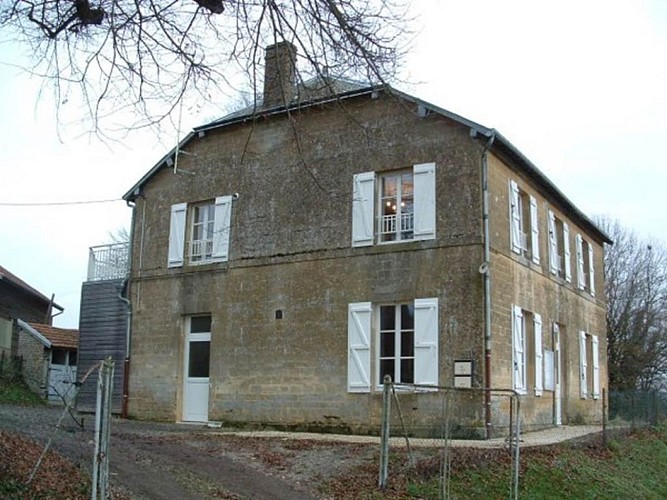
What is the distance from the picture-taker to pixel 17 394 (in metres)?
23.3

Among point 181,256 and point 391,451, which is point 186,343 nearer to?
point 181,256

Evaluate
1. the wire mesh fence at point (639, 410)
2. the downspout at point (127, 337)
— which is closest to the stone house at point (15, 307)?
the downspout at point (127, 337)

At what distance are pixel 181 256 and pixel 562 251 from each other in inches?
381

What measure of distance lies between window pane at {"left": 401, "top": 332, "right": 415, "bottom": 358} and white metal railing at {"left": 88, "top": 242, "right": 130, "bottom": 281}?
8.44m

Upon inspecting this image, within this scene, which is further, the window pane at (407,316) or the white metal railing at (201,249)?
the white metal railing at (201,249)

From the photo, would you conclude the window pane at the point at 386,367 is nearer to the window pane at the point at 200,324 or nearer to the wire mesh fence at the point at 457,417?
the wire mesh fence at the point at 457,417

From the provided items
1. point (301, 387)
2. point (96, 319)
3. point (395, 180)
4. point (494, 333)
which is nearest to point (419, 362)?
point (494, 333)

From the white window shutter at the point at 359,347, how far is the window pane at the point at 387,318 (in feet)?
1.06

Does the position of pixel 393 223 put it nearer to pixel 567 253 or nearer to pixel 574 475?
pixel 574 475

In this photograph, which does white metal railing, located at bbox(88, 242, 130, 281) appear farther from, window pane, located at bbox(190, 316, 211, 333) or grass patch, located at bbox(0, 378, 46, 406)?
grass patch, located at bbox(0, 378, 46, 406)

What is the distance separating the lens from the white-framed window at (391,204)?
15.6 m

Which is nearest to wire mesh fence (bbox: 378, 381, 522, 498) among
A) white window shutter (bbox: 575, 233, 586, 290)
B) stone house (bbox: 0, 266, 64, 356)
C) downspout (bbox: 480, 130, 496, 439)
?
downspout (bbox: 480, 130, 496, 439)

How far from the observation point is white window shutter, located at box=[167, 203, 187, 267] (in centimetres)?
1898

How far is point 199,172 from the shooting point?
1916 centimetres
